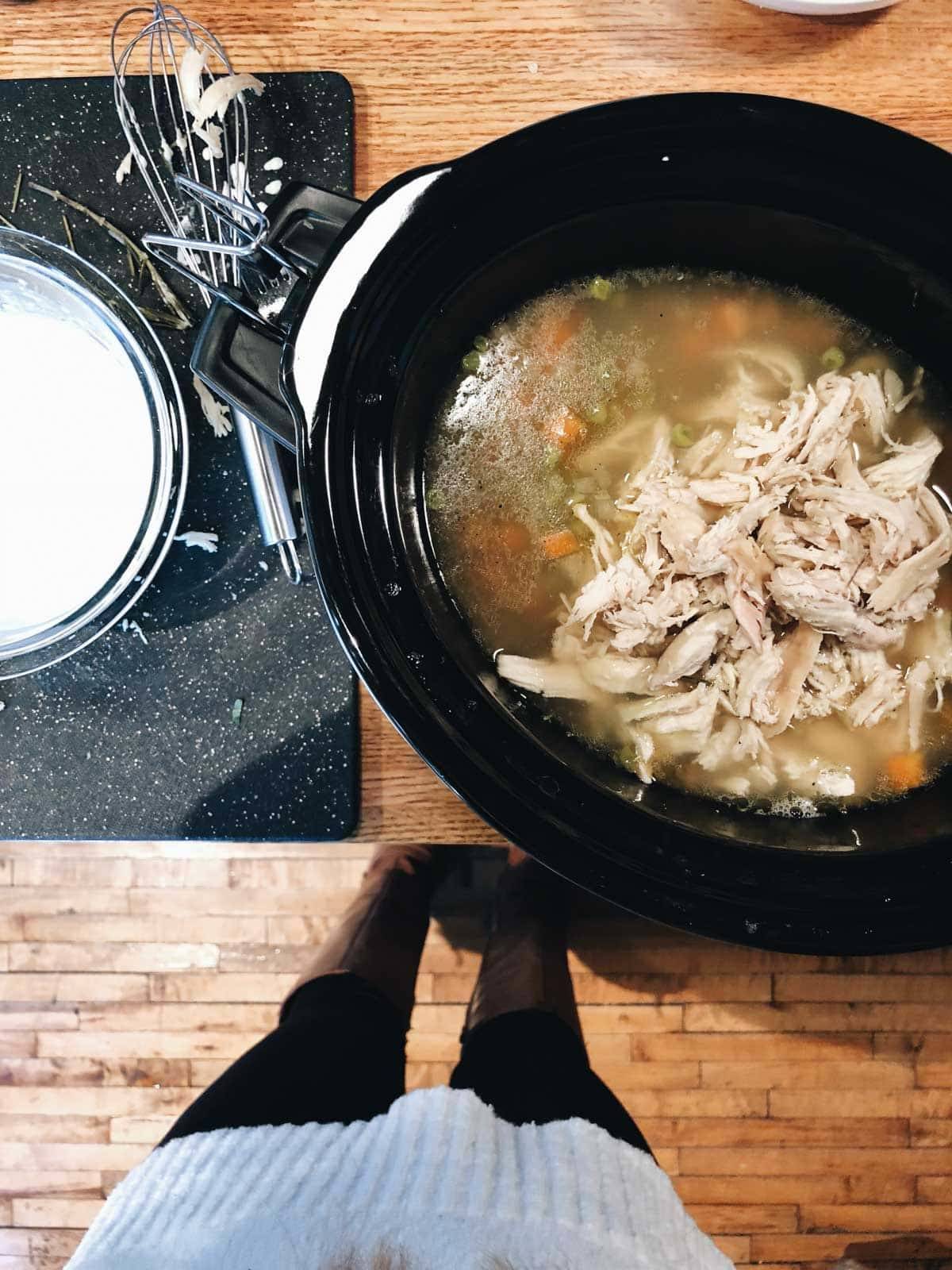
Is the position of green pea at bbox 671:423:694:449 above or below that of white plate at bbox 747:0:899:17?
below

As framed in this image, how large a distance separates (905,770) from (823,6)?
861mm

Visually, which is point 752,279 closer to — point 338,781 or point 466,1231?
point 338,781

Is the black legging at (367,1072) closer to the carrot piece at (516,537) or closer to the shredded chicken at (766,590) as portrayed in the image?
the shredded chicken at (766,590)

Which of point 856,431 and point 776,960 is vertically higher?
point 856,431

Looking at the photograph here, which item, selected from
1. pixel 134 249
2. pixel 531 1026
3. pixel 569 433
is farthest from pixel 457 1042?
pixel 134 249

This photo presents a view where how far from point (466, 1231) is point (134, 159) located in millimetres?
1379

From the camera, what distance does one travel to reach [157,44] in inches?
40.9

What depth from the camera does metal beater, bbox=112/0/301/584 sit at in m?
1.02

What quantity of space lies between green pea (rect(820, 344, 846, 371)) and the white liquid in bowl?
81 cm

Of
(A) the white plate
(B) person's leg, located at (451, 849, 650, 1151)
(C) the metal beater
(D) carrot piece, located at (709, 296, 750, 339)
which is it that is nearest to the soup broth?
(D) carrot piece, located at (709, 296, 750, 339)

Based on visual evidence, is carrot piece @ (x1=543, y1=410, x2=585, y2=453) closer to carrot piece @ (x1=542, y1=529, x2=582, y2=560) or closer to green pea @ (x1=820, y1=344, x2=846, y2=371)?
carrot piece @ (x1=542, y1=529, x2=582, y2=560)

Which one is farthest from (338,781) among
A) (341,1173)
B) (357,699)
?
(341,1173)

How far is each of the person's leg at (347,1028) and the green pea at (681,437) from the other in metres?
0.86

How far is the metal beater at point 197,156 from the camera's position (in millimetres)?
1018
